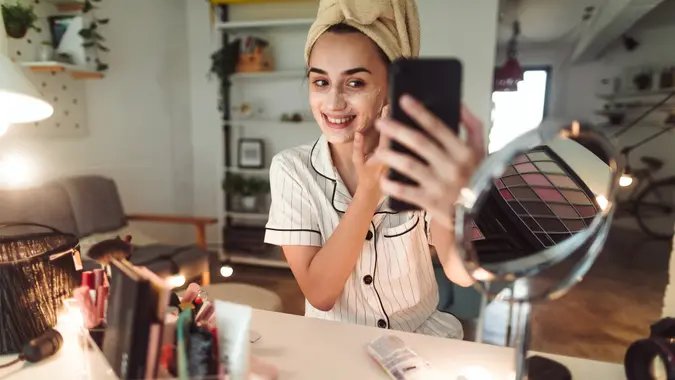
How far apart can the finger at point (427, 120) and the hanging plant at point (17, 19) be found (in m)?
2.22

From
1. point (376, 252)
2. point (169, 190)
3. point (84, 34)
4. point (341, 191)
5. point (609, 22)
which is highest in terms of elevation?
point (609, 22)

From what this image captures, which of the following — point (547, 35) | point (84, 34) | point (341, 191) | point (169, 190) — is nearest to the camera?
point (341, 191)

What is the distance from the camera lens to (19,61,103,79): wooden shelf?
200 cm

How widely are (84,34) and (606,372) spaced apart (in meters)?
2.63

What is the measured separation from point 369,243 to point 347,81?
30cm

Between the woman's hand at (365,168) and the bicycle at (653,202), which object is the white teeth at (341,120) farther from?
the bicycle at (653,202)

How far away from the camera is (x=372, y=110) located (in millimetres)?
688

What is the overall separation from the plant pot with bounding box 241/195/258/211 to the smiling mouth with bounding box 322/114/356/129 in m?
2.42

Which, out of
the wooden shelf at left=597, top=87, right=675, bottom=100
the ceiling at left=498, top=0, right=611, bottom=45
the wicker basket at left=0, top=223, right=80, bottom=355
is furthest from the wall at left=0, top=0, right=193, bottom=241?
the wooden shelf at left=597, top=87, right=675, bottom=100

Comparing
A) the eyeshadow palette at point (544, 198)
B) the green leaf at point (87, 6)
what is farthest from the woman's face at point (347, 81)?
the green leaf at point (87, 6)

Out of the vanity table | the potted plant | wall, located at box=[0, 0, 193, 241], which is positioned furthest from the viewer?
the potted plant

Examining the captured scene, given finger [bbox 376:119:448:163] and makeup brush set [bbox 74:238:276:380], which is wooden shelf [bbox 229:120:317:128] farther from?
finger [bbox 376:119:448:163]

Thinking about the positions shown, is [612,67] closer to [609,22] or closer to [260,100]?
[609,22]

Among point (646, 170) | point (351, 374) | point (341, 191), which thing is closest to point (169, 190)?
point (341, 191)
